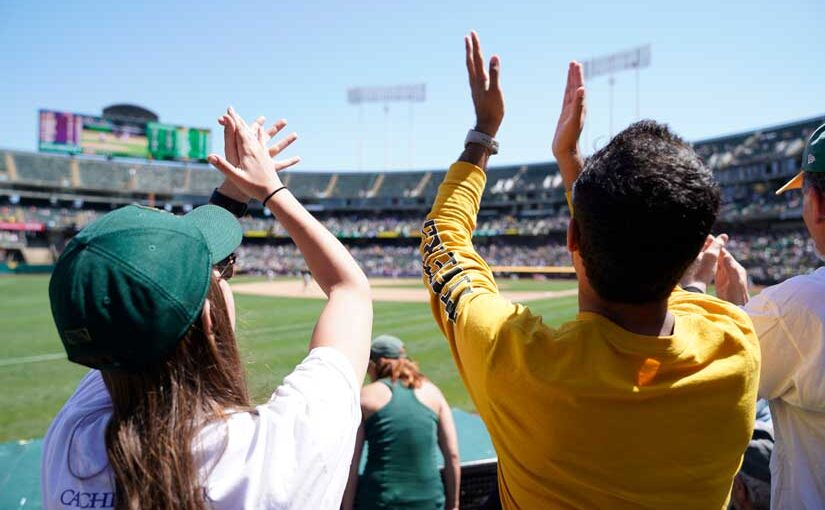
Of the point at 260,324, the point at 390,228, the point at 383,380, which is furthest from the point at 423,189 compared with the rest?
the point at 383,380

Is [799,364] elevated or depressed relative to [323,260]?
depressed

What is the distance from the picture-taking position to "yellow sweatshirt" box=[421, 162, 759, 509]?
53.5 inches

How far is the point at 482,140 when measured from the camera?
6.39 ft

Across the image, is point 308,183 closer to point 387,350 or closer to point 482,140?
point 387,350

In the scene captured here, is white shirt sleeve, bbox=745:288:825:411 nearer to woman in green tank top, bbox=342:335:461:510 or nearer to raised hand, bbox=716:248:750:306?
raised hand, bbox=716:248:750:306

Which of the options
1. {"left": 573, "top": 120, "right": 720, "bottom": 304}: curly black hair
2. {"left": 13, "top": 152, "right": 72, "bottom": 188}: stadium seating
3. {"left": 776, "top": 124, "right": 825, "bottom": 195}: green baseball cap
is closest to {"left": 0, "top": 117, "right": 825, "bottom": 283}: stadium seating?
{"left": 13, "top": 152, "right": 72, "bottom": 188}: stadium seating

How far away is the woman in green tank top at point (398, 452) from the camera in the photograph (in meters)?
3.69

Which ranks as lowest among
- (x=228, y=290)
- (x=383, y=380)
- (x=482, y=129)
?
(x=383, y=380)

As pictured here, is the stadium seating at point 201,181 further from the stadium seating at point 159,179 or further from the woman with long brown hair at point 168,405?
the woman with long brown hair at point 168,405

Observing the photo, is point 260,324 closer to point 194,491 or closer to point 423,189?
point 194,491

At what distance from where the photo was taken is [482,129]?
1969mm

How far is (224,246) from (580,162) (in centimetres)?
128

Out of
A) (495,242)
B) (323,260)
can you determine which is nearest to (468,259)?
(323,260)

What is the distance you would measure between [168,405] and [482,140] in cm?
128
